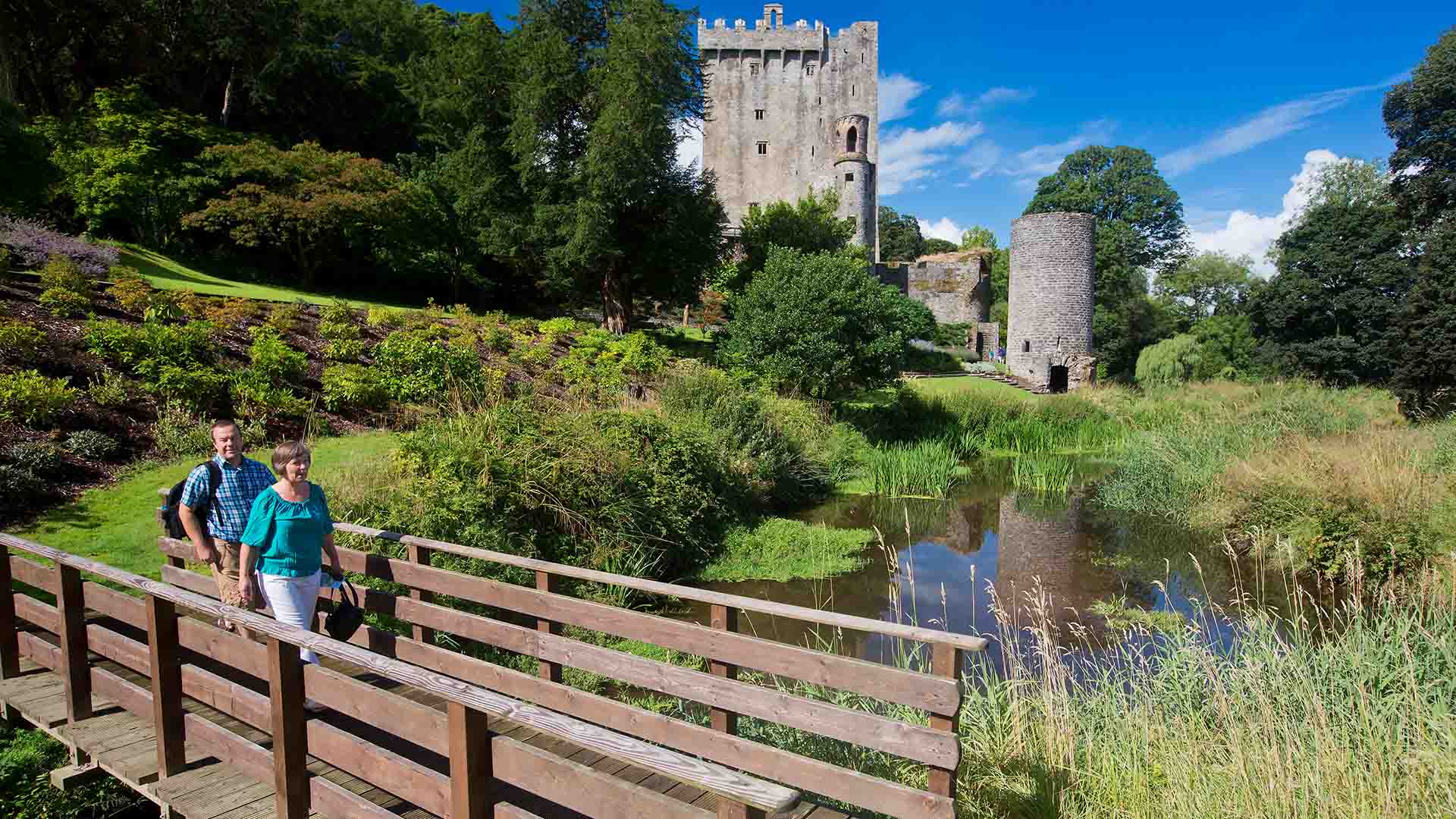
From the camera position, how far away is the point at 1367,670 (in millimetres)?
5043

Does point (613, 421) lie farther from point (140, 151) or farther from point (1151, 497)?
point (140, 151)

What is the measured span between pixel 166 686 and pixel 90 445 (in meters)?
6.54

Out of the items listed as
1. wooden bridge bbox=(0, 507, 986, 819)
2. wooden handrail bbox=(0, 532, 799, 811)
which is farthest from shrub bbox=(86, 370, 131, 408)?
wooden handrail bbox=(0, 532, 799, 811)

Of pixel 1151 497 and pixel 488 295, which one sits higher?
pixel 488 295

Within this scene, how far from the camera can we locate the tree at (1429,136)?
2342 centimetres

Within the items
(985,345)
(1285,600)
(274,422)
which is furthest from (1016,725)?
(985,345)

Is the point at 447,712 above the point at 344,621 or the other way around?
above

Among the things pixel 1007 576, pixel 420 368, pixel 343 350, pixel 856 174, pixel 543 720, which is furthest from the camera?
pixel 856 174

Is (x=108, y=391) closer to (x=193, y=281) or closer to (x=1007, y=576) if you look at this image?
(x=193, y=281)

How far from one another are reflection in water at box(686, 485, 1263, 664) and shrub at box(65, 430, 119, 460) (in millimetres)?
6429

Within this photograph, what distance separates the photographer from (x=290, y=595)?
3883 millimetres

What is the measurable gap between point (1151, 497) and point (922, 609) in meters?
6.56

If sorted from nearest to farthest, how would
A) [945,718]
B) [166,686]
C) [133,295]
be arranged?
[945,718]
[166,686]
[133,295]

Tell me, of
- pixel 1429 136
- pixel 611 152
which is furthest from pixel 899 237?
pixel 611 152
